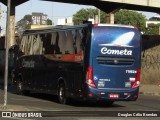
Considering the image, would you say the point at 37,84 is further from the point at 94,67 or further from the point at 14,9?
the point at 14,9

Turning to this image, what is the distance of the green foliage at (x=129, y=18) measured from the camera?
130250mm

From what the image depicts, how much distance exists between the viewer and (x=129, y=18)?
13275 cm

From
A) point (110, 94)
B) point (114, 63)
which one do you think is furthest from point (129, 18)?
point (110, 94)

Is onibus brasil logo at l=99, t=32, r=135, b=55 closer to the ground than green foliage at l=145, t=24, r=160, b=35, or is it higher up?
closer to the ground

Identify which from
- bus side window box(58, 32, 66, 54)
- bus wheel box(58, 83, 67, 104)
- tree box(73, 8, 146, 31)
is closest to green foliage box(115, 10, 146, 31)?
tree box(73, 8, 146, 31)

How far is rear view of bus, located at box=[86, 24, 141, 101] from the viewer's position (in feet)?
59.1

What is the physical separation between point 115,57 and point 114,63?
24 cm

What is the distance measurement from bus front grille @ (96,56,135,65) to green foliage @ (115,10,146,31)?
110199mm

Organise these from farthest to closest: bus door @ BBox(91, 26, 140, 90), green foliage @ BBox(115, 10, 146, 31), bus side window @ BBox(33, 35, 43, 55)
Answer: green foliage @ BBox(115, 10, 146, 31) < bus side window @ BBox(33, 35, 43, 55) < bus door @ BBox(91, 26, 140, 90)

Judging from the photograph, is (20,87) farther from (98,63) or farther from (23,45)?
(98,63)

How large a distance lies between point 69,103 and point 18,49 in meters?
6.63

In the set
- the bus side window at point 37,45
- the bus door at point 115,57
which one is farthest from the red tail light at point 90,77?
the bus side window at point 37,45

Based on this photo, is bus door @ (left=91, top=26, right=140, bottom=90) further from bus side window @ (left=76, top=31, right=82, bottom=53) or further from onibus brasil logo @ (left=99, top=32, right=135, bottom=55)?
bus side window @ (left=76, top=31, right=82, bottom=53)

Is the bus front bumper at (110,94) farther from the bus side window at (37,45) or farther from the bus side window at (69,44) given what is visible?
the bus side window at (37,45)
